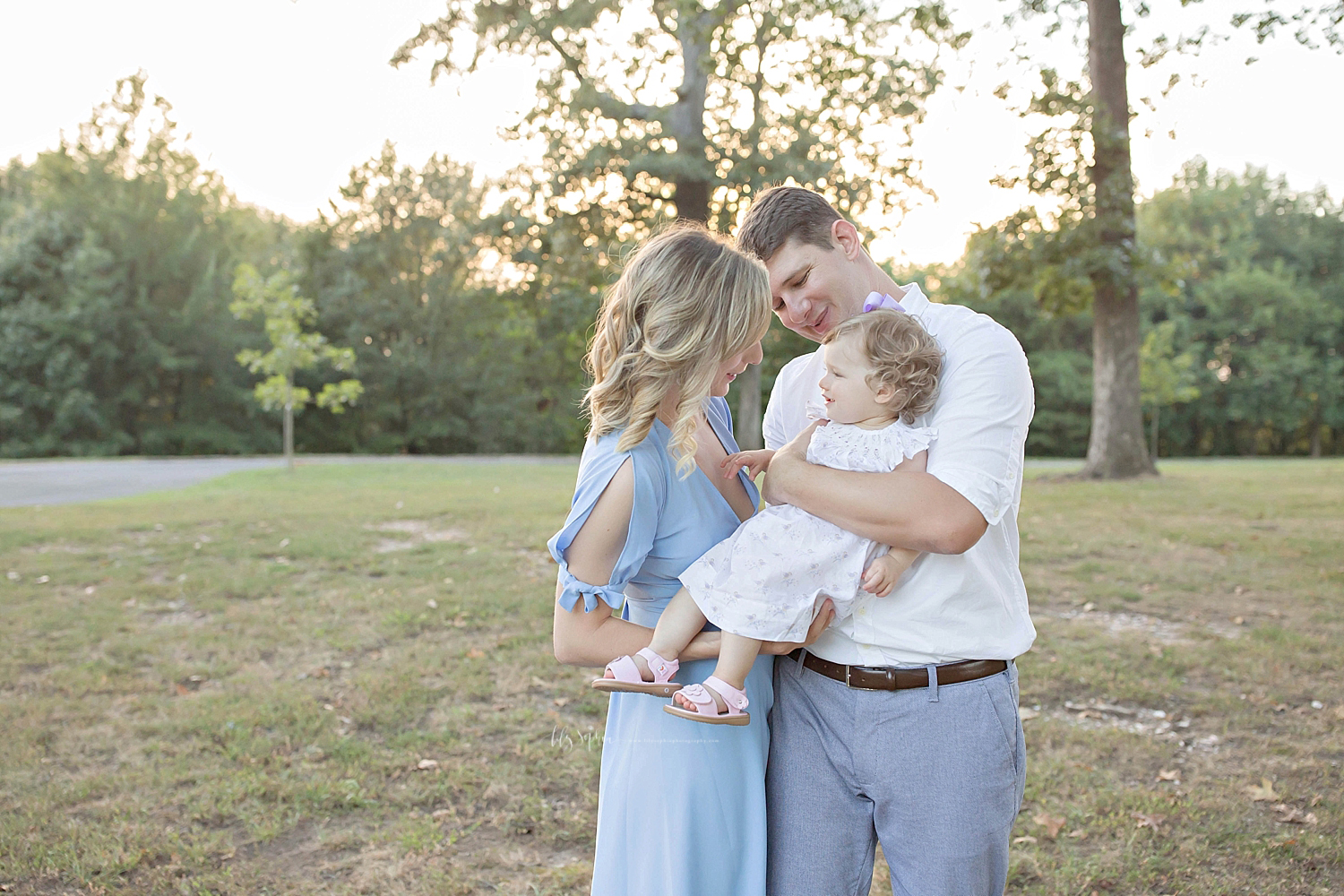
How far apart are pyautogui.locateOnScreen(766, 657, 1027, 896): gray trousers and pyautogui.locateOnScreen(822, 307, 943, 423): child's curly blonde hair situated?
0.56 m

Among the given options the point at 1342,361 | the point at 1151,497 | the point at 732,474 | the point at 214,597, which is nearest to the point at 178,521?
the point at 214,597

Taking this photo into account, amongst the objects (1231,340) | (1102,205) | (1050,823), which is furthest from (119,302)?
(1231,340)

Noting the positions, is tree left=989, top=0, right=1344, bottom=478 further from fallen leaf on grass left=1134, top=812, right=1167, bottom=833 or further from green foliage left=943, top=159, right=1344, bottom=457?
green foliage left=943, top=159, right=1344, bottom=457

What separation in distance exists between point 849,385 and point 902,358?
14 cm

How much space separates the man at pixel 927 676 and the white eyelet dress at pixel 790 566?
5 centimetres

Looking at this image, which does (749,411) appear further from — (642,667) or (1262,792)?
(642,667)

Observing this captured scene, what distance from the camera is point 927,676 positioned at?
1.82m

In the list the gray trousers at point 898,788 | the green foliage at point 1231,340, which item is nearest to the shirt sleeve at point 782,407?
the gray trousers at point 898,788

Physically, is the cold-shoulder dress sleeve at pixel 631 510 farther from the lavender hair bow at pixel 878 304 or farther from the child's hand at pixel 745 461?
the lavender hair bow at pixel 878 304

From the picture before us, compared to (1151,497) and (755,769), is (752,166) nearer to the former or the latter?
(1151,497)

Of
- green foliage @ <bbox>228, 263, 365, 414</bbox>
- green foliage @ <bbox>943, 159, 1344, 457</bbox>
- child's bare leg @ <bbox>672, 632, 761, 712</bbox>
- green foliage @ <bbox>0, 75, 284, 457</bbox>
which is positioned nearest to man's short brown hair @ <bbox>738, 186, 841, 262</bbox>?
child's bare leg @ <bbox>672, 632, 761, 712</bbox>

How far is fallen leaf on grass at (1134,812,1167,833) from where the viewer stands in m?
3.75

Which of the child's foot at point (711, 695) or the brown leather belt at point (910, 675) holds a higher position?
the brown leather belt at point (910, 675)

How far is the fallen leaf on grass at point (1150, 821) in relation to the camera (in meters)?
3.75
